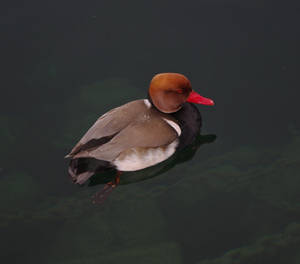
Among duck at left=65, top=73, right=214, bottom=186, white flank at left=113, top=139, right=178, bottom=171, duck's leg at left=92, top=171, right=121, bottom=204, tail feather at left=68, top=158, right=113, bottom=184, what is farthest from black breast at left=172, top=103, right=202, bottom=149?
tail feather at left=68, top=158, right=113, bottom=184

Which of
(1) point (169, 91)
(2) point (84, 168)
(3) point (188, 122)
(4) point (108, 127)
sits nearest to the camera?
(2) point (84, 168)

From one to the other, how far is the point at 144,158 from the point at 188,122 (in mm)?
594

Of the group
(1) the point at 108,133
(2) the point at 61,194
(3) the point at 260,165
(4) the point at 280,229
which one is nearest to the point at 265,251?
(4) the point at 280,229

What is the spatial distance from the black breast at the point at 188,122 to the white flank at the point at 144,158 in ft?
0.40

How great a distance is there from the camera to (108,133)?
3195 millimetres

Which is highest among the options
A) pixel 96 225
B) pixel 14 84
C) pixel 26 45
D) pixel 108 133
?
pixel 26 45

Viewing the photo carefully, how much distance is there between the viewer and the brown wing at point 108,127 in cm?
316

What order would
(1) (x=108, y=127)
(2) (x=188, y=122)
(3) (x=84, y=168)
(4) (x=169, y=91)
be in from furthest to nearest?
1. (2) (x=188, y=122)
2. (4) (x=169, y=91)
3. (1) (x=108, y=127)
4. (3) (x=84, y=168)

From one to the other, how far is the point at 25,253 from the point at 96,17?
130 inches

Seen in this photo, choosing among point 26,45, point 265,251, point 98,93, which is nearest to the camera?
point 265,251

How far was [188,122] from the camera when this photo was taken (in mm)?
3527

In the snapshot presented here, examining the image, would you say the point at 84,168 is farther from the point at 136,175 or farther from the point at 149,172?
the point at 149,172

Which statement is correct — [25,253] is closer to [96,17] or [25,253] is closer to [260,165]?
[260,165]

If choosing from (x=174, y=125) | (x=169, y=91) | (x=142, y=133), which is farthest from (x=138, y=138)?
(x=169, y=91)
